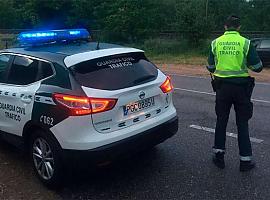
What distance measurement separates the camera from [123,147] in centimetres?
431

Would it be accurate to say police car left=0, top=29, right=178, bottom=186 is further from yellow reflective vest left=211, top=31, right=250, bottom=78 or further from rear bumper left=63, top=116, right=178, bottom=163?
yellow reflective vest left=211, top=31, right=250, bottom=78

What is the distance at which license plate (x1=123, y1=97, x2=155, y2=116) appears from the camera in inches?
173

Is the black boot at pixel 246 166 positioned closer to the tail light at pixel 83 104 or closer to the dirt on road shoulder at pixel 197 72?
the tail light at pixel 83 104

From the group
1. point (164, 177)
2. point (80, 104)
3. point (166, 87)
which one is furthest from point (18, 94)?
point (164, 177)

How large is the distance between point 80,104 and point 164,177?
1.37 meters

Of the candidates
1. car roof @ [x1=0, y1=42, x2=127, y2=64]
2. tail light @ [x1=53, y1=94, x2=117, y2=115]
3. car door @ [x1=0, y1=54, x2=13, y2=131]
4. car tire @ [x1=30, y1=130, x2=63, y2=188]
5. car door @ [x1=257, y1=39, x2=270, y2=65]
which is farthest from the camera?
car door @ [x1=257, y1=39, x2=270, y2=65]

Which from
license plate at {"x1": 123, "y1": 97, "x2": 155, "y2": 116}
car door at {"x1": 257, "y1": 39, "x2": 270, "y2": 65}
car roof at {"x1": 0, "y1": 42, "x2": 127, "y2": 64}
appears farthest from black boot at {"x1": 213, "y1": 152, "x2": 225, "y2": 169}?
car door at {"x1": 257, "y1": 39, "x2": 270, "y2": 65}

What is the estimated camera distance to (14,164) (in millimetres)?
5316

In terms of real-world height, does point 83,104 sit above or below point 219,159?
above

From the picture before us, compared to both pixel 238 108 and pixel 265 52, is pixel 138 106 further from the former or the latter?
pixel 265 52

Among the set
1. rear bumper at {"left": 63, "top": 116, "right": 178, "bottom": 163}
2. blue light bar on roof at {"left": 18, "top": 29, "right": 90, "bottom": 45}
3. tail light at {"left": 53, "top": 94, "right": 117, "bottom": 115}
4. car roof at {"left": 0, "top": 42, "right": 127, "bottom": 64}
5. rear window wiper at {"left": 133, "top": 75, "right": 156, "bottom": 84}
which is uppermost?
blue light bar on roof at {"left": 18, "top": 29, "right": 90, "bottom": 45}

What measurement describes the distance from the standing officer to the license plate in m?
0.88

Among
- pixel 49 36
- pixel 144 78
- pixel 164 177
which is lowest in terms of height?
pixel 164 177

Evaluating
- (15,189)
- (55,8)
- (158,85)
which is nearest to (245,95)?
(158,85)
